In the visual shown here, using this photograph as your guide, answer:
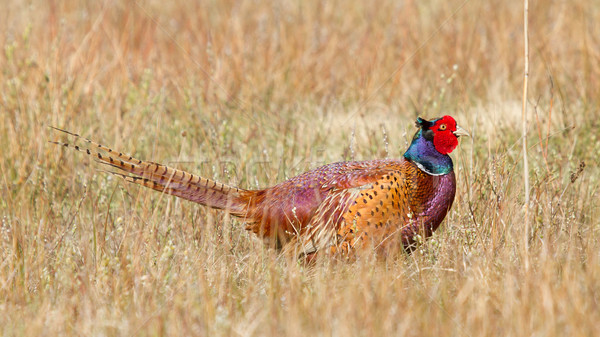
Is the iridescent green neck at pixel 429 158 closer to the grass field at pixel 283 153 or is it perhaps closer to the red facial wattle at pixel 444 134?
the red facial wattle at pixel 444 134

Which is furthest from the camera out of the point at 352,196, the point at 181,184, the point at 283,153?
the point at 283,153

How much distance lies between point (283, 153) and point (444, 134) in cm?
124

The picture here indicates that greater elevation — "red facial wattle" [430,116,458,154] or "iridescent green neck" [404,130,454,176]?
"red facial wattle" [430,116,458,154]

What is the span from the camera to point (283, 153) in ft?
15.3

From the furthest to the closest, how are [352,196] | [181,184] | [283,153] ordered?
1. [283,153]
2. [181,184]
3. [352,196]

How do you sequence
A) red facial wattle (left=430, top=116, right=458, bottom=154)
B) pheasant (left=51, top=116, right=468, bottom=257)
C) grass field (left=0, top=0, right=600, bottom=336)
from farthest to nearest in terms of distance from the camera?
red facial wattle (left=430, top=116, right=458, bottom=154) < pheasant (left=51, top=116, right=468, bottom=257) < grass field (left=0, top=0, right=600, bottom=336)

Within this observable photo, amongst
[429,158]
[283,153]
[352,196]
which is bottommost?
[352,196]

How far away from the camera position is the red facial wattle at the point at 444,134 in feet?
12.1

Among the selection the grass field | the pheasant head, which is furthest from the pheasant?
the grass field

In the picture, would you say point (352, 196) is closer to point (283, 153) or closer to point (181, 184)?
point (181, 184)

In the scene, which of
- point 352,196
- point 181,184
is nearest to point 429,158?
point 352,196

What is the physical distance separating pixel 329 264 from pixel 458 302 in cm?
67

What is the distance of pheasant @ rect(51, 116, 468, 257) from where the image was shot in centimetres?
358

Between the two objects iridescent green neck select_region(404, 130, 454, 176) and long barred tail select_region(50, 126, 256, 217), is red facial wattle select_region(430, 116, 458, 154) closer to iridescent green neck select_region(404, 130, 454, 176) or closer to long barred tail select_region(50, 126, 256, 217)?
iridescent green neck select_region(404, 130, 454, 176)
